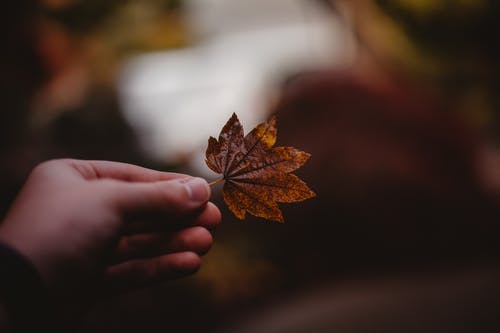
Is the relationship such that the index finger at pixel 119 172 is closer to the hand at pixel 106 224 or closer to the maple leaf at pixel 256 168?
the hand at pixel 106 224

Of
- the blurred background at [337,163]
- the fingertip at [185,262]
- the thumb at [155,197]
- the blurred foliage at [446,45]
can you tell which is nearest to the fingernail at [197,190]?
the thumb at [155,197]

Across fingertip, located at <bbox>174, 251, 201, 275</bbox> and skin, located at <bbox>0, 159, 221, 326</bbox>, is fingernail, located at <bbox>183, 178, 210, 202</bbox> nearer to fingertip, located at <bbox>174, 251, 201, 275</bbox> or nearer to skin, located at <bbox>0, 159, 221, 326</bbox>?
skin, located at <bbox>0, 159, 221, 326</bbox>

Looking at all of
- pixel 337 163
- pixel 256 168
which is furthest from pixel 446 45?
pixel 256 168

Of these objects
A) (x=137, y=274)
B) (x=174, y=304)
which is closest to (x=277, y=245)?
(x=174, y=304)

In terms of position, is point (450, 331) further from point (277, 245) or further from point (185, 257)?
point (185, 257)

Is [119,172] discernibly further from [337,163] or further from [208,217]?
[337,163]

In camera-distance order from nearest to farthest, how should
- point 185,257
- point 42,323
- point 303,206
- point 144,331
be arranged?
point 42,323
point 185,257
point 144,331
point 303,206
